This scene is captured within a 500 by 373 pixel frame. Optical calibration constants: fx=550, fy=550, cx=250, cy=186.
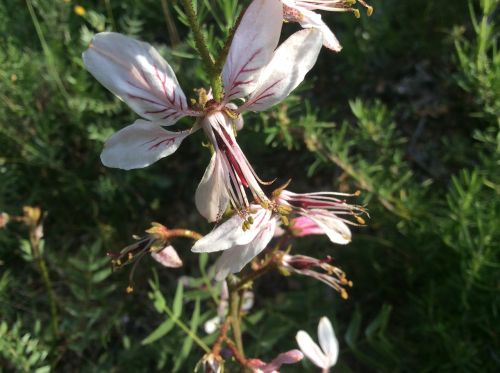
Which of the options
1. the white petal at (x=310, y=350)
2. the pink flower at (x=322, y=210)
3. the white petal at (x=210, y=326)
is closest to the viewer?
the pink flower at (x=322, y=210)

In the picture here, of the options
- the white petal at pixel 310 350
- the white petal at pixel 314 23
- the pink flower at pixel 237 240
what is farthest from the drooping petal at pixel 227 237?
the white petal at pixel 310 350

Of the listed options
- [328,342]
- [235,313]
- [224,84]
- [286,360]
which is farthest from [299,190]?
[224,84]

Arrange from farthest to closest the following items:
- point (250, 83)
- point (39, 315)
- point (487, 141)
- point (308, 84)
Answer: point (39, 315), point (487, 141), point (308, 84), point (250, 83)

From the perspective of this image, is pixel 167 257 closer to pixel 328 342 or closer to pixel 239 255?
pixel 239 255

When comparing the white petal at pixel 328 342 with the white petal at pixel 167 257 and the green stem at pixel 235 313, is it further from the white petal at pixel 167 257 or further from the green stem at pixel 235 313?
the white petal at pixel 167 257

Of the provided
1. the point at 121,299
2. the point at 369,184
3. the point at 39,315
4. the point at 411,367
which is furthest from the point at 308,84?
the point at 39,315

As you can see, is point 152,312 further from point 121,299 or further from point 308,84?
point 308,84

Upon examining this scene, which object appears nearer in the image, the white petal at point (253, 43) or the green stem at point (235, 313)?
the white petal at point (253, 43)
